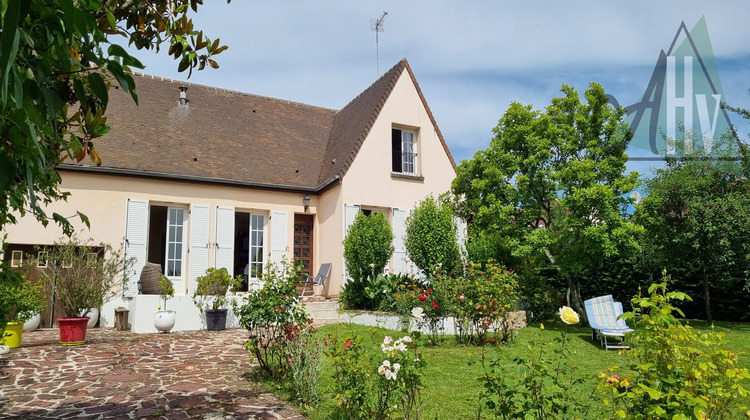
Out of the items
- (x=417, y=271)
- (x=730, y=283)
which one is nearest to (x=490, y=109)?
Result: (x=417, y=271)

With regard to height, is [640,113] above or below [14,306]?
above

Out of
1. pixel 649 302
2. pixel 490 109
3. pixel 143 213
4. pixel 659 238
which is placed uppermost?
pixel 490 109

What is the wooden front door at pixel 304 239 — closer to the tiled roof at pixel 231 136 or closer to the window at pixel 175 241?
the tiled roof at pixel 231 136

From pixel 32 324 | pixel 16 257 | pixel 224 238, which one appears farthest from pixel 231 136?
pixel 32 324

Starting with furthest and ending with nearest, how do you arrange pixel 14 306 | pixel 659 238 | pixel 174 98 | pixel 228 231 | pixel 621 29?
1. pixel 174 98
2. pixel 228 231
3. pixel 659 238
4. pixel 621 29
5. pixel 14 306

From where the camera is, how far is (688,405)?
249cm

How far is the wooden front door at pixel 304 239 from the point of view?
49.4 feet

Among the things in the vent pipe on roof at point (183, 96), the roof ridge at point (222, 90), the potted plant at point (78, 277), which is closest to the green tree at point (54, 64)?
the potted plant at point (78, 277)

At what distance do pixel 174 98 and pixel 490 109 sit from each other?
10519 mm

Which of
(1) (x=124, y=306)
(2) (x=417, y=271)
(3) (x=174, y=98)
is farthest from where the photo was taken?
(3) (x=174, y=98)

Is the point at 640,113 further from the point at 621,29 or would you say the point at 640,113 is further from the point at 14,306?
the point at 14,306

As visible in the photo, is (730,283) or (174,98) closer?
(730,283)

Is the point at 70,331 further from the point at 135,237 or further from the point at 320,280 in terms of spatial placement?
the point at 320,280

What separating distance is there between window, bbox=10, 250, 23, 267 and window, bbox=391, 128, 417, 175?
1072cm
